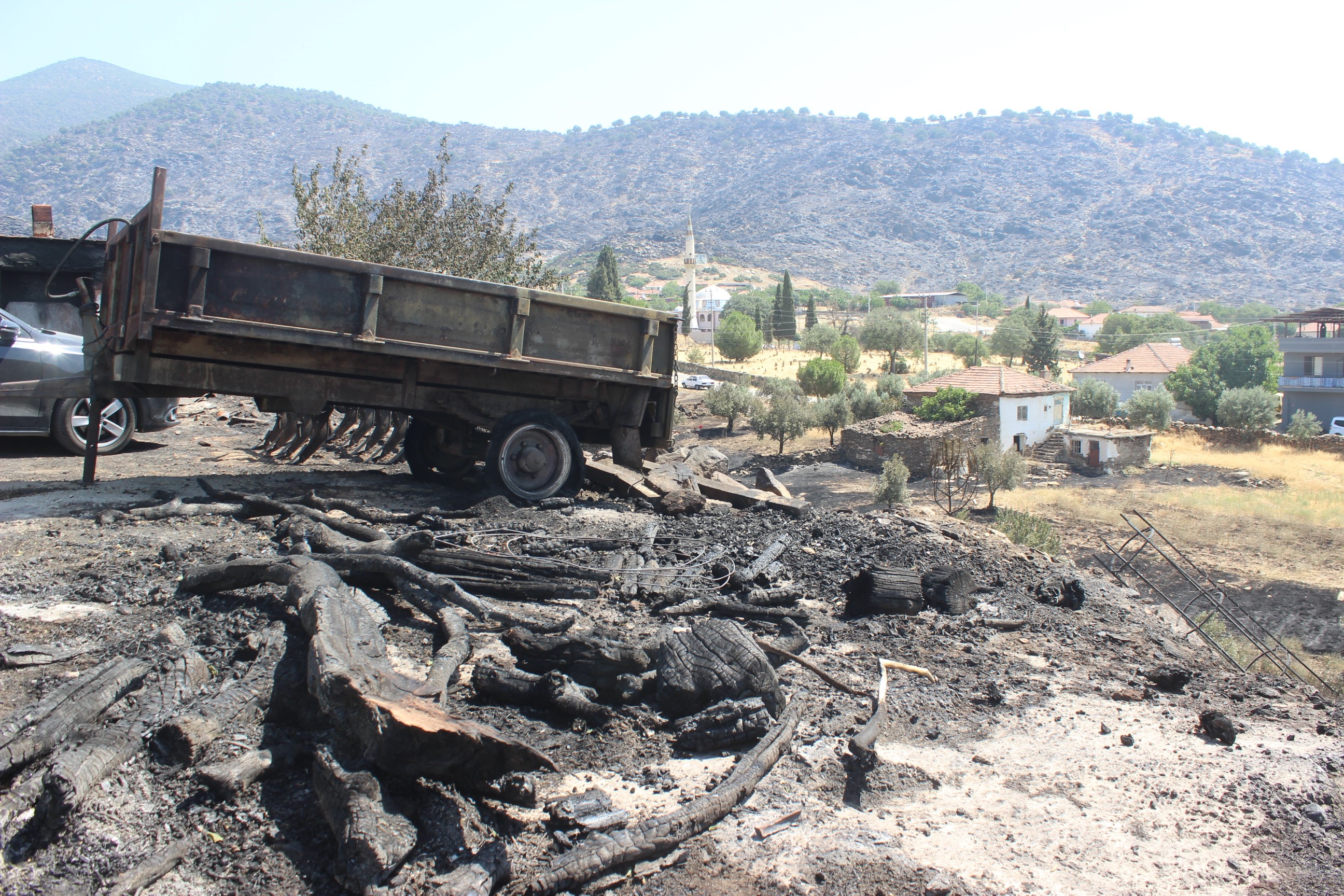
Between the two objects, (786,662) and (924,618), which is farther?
(924,618)

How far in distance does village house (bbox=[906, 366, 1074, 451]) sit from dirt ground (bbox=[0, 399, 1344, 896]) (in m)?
31.0

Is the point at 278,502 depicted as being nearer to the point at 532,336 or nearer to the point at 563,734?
the point at 532,336

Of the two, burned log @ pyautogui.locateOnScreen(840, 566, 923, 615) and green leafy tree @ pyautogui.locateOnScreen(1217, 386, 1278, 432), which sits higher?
green leafy tree @ pyautogui.locateOnScreen(1217, 386, 1278, 432)

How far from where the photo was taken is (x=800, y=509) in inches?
366

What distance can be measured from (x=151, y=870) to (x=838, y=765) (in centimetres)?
267

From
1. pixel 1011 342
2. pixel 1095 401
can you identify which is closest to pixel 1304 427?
pixel 1095 401

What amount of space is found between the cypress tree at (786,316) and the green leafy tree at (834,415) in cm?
4154

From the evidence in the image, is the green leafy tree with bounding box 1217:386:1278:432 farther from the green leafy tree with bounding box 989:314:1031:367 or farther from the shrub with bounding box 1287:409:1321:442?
the green leafy tree with bounding box 989:314:1031:367

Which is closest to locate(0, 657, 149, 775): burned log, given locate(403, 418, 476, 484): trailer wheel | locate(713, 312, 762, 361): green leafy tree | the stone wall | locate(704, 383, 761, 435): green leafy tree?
locate(403, 418, 476, 484): trailer wheel

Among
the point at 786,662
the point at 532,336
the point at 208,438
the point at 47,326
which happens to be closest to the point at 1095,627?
the point at 786,662

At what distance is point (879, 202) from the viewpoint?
166 meters

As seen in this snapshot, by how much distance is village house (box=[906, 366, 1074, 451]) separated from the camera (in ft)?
119

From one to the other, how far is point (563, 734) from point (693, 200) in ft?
586

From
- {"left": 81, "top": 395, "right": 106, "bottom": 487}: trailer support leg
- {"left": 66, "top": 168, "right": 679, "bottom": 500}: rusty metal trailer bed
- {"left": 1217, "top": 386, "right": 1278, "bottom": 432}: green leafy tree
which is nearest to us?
{"left": 66, "top": 168, "right": 679, "bottom": 500}: rusty metal trailer bed
